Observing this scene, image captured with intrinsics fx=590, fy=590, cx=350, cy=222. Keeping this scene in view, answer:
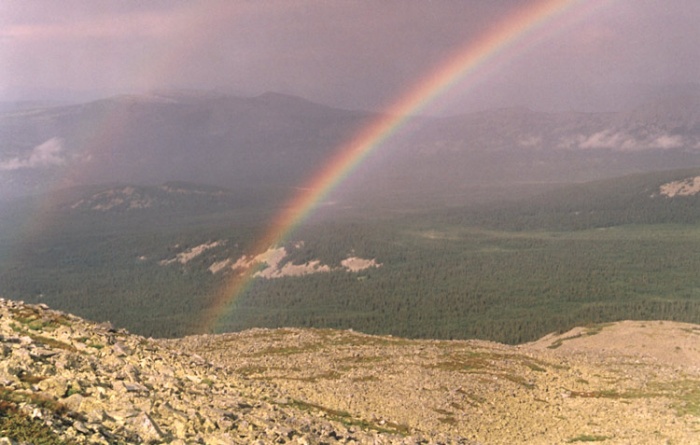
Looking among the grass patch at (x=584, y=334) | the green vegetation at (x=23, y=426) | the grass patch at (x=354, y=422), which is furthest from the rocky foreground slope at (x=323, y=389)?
the grass patch at (x=584, y=334)

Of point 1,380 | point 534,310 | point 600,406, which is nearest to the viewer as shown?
point 1,380

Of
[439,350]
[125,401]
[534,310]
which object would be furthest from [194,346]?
[534,310]

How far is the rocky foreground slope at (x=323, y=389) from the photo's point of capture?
2158 centimetres

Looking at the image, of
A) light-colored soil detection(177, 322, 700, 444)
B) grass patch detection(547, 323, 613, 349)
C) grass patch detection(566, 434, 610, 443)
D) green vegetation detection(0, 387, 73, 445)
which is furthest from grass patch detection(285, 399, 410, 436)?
grass patch detection(547, 323, 613, 349)

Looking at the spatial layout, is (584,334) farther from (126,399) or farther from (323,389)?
(126,399)

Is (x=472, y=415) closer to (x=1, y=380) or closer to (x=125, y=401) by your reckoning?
(x=125, y=401)

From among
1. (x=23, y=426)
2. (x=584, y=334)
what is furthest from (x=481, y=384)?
(x=584, y=334)

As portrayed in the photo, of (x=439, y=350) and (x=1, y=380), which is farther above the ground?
(x=1, y=380)

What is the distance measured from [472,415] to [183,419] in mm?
32566

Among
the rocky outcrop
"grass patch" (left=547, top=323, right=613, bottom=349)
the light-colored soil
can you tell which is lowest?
"grass patch" (left=547, top=323, right=613, bottom=349)

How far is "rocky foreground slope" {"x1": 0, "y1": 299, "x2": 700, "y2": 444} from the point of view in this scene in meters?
21.6

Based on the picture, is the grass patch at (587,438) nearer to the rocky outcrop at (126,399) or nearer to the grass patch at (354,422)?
the rocky outcrop at (126,399)

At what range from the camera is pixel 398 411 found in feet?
158

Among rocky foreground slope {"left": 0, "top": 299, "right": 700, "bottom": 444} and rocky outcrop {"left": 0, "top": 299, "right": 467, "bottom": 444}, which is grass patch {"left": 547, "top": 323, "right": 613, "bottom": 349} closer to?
rocky foreground slope {"left": 0, "top": 299, "right": 700, "bottom": 444}
